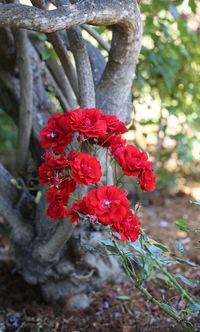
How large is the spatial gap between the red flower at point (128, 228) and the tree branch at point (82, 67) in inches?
19.2

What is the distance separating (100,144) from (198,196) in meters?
2.33

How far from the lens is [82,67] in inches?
59.4

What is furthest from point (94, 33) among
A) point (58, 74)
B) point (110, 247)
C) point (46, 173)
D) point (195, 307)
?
point (195, 307)

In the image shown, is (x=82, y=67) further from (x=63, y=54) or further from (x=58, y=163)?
(x=58, y=163)

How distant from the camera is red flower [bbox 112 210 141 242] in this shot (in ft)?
3.89

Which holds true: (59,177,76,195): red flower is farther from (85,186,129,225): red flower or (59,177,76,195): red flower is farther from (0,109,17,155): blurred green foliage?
(0,109,17,155): blurred green foliage

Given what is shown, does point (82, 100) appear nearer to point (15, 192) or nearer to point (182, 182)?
point (15, 192)

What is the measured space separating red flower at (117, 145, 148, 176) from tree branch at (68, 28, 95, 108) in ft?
1.04

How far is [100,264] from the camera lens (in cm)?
207

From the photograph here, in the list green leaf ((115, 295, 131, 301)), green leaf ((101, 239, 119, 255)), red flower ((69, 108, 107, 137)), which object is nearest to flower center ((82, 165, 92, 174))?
red flower ((69, 108, 107, 137))

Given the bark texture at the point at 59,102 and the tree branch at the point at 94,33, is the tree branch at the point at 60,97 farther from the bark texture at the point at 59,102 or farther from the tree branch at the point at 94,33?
the tree branch at the point at 94,33

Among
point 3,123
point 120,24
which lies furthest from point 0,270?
point 3,123

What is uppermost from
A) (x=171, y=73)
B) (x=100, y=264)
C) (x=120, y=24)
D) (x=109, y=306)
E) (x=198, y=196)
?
(x=120, y=24)

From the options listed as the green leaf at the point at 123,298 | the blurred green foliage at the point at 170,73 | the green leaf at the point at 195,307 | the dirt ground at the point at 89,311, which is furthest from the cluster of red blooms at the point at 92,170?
the blurred green foliage at the point at 170,73
